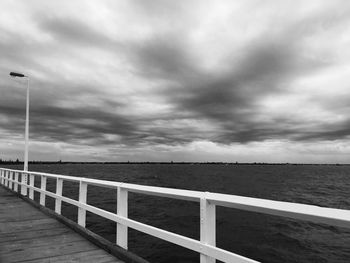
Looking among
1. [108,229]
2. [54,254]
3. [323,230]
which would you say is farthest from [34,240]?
[323,230]

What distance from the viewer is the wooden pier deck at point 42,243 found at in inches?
208

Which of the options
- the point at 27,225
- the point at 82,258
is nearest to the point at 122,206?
the point at 82,258

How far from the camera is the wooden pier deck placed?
5.29 meters

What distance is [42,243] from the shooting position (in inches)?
249

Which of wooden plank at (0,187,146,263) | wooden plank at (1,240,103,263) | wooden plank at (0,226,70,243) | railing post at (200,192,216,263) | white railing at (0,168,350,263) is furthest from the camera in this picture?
wooden plank at (0,226,70,243)

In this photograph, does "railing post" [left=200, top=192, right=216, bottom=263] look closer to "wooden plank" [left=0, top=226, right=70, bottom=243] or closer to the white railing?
the white railing

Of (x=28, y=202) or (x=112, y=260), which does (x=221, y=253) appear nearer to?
(x=112, y=260)

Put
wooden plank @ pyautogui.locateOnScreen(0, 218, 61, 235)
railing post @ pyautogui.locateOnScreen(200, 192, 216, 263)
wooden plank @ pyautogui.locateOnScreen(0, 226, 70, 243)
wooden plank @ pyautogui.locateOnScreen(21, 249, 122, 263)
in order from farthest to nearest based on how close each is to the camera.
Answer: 1. wooden plank @ pyautogui.locateOnScreen(0, 218, 61, 235)
2. wooden plank @ pyautogui.locateOnScreen(0, 226, 70, 243)
3. wooden plank @ pyautogui.locateOnScreen(21, 249, 122, 263)
4. railing post @ pyautogui.locateOnScreen(200, 192, 216, 263)

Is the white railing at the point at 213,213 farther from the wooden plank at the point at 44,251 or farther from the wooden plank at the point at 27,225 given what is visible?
the wooden plank at the point at 27,225

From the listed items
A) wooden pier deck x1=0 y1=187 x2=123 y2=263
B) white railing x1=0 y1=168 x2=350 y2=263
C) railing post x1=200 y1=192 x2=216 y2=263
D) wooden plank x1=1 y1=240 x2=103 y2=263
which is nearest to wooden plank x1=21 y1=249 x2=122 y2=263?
wooden pier deck x1=0 y1=187 x2=123 y2=263

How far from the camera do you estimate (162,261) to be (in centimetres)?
1167

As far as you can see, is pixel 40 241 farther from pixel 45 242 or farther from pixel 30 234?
pixel 30 234

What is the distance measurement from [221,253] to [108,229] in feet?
46.4

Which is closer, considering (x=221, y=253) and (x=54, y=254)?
(x=221, y=253)
